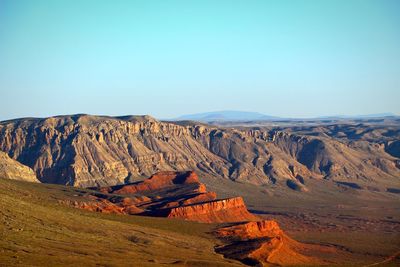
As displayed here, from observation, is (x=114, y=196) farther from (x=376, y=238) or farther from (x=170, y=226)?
(x=376, y=238)

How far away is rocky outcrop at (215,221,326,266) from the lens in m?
118

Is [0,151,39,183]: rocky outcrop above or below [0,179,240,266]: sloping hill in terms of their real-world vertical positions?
above

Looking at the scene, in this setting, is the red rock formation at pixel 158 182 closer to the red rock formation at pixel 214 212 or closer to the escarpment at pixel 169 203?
the escarpment at pixel 169 203

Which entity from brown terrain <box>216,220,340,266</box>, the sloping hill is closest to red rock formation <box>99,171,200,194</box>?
the sloping hill

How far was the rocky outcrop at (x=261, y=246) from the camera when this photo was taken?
388ft

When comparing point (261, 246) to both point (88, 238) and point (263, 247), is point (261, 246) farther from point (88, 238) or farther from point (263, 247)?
point (88, 238)

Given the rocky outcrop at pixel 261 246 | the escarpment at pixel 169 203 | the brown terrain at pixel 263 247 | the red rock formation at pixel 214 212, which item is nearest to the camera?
the rocky outcrop at pixel 261 246

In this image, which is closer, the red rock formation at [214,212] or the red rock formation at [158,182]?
the red rock formation at [214,212]

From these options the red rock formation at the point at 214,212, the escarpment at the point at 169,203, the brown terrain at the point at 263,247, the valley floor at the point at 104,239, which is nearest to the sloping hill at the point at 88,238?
the valley floor at the point at 104,239

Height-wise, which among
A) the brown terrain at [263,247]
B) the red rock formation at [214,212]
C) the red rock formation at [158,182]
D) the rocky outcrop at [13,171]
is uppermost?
the rocky outcrop at [13,171]

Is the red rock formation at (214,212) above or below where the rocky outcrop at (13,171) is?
below

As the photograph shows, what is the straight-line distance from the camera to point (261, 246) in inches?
4781

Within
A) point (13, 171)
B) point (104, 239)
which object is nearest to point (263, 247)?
point (104, 239)

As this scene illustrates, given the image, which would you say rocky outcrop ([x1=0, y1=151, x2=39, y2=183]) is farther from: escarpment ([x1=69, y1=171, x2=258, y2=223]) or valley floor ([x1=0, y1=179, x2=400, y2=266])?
escarpment ([x1=69, y1=171, x2=258, y2=223])
